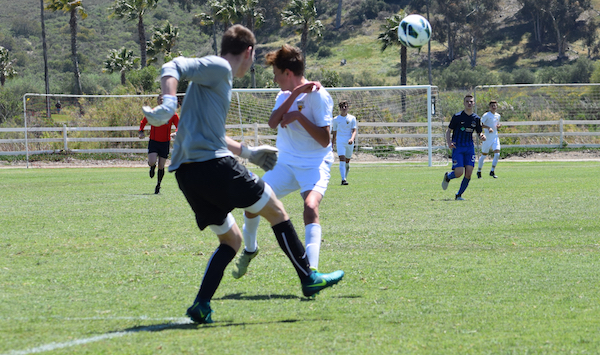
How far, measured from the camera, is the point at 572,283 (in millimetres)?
5582

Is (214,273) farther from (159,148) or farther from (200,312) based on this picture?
(159,148)

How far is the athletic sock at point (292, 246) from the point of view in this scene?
5033 millimetres

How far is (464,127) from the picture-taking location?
13336 millimetres

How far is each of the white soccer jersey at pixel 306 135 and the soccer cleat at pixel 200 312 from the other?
1.94 metres

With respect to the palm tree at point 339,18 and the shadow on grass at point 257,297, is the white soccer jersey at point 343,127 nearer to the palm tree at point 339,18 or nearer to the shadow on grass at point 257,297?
the shadow on grass at point 257,297

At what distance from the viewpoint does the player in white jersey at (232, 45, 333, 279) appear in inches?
222

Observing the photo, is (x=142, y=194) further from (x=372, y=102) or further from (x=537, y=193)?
(x=372, y=102)

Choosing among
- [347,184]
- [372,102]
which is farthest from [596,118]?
[347,184]

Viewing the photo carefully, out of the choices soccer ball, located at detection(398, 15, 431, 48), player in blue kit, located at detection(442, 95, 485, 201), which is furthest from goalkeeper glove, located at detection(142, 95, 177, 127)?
soccer ball, located at detection(398, 15, 431, 48)

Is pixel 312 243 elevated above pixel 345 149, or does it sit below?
below

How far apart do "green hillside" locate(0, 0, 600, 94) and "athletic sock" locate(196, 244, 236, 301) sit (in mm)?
47858

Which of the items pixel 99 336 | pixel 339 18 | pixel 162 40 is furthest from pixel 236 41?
pixel 339 18

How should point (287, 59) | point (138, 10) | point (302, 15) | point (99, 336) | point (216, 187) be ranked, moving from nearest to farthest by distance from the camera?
point (99, 336), point (216, 187), point (287, 59), point (138, 10), point (302, 15)

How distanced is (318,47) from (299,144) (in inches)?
3528
